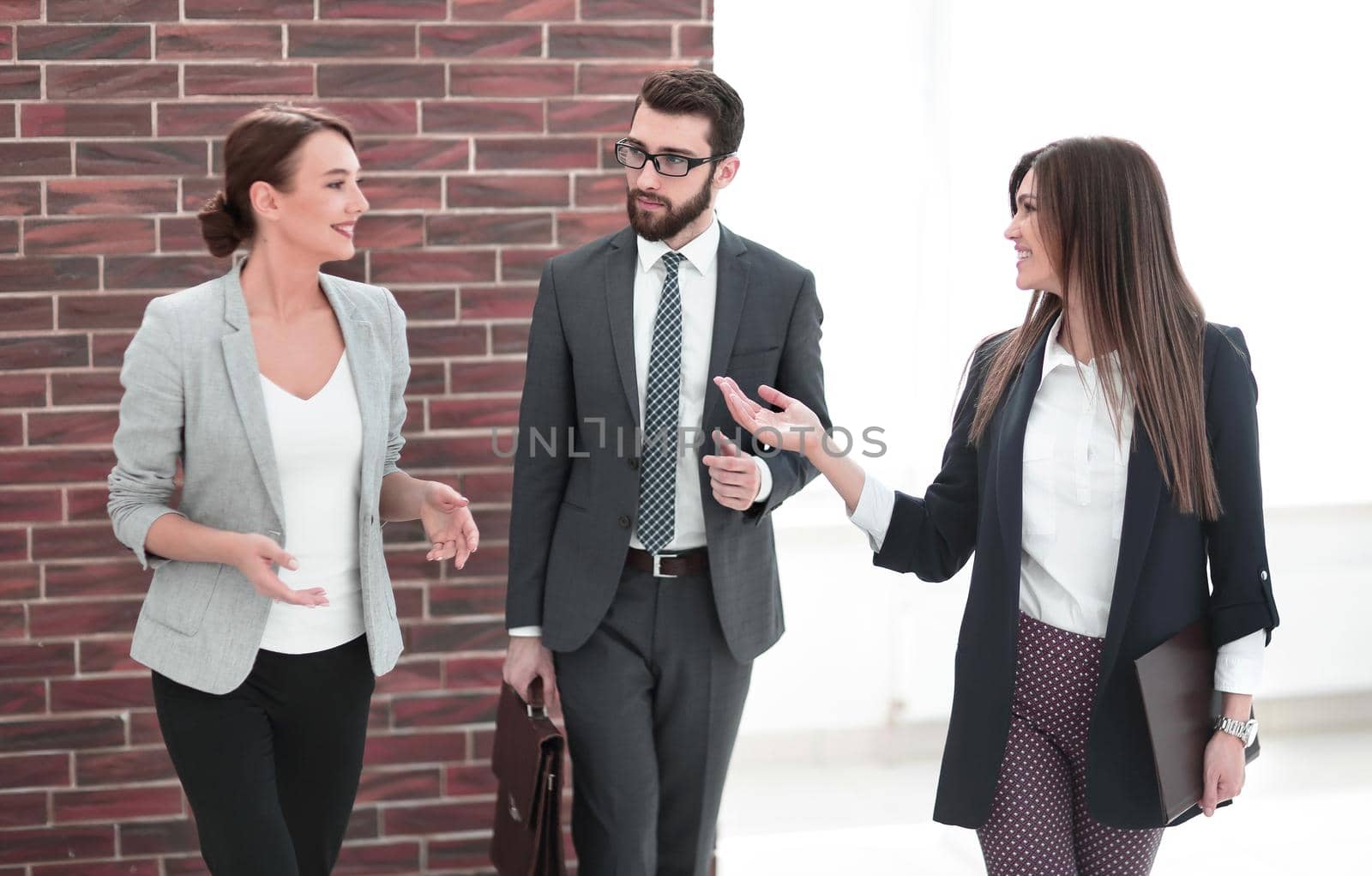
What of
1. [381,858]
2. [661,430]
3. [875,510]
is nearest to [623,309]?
[661,430]

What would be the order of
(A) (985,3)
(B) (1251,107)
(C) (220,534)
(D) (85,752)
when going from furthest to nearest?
(B) (1251,107)
(A) (985,3)
(D) (85,752)
(C) (220,534)

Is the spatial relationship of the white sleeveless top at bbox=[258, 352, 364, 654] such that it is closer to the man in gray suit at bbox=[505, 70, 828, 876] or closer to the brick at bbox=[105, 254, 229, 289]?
the man in gray suit at bbox=[505, 70, 828, 876]

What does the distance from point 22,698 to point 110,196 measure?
1186 mm

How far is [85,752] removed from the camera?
2.73m

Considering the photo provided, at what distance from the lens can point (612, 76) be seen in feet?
8.87

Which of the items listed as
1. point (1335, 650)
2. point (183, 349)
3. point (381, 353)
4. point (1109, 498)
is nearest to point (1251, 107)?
point (1335, 650)

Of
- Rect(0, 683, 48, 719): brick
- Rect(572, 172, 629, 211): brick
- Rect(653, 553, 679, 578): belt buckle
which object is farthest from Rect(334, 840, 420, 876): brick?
Rect(572, 172, 629, 211): brick

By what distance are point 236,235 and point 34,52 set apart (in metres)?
0.97

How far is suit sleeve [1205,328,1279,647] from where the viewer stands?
1.74 m

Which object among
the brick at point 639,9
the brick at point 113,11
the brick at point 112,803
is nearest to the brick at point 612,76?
the brick at point 639,9

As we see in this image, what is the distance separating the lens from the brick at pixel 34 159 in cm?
256

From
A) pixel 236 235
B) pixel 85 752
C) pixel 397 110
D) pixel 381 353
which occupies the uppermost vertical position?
pixel 397 110

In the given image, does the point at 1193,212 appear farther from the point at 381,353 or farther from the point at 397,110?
the point at 381,353

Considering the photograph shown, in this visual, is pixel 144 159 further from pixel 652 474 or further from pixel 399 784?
pixel 399 784
